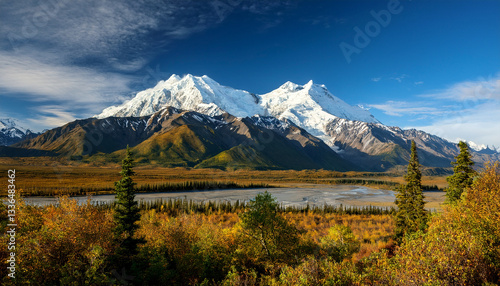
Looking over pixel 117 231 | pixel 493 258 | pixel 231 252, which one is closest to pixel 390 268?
pixel 493 258

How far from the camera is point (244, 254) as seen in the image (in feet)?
61.7

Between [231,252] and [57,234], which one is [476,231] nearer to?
[231,252]

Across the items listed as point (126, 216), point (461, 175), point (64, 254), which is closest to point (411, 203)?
point (461, 175)

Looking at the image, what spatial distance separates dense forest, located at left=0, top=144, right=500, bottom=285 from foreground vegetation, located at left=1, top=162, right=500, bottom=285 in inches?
2.3

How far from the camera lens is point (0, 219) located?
16781mm

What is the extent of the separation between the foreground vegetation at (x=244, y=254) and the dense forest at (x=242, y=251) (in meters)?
0.06

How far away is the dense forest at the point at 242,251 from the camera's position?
11312 mm

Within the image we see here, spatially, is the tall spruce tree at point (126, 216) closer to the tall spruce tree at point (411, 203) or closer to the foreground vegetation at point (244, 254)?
the foreground vegetation at point (244, 254)

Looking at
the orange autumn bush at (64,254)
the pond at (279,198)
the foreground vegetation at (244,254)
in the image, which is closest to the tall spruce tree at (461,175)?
the foreground vegetation at (244,254)

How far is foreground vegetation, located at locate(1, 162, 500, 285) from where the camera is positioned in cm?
1123

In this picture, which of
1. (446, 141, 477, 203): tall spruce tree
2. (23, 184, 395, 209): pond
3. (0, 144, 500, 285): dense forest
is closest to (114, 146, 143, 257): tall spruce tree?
(0, 144, 500, 285): dense forest

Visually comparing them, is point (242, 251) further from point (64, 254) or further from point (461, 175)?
point (461, 175)

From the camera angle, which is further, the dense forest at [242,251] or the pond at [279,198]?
the pond at [279,198]

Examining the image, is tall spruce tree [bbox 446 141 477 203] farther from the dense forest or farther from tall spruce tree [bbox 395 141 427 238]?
the dense forest
